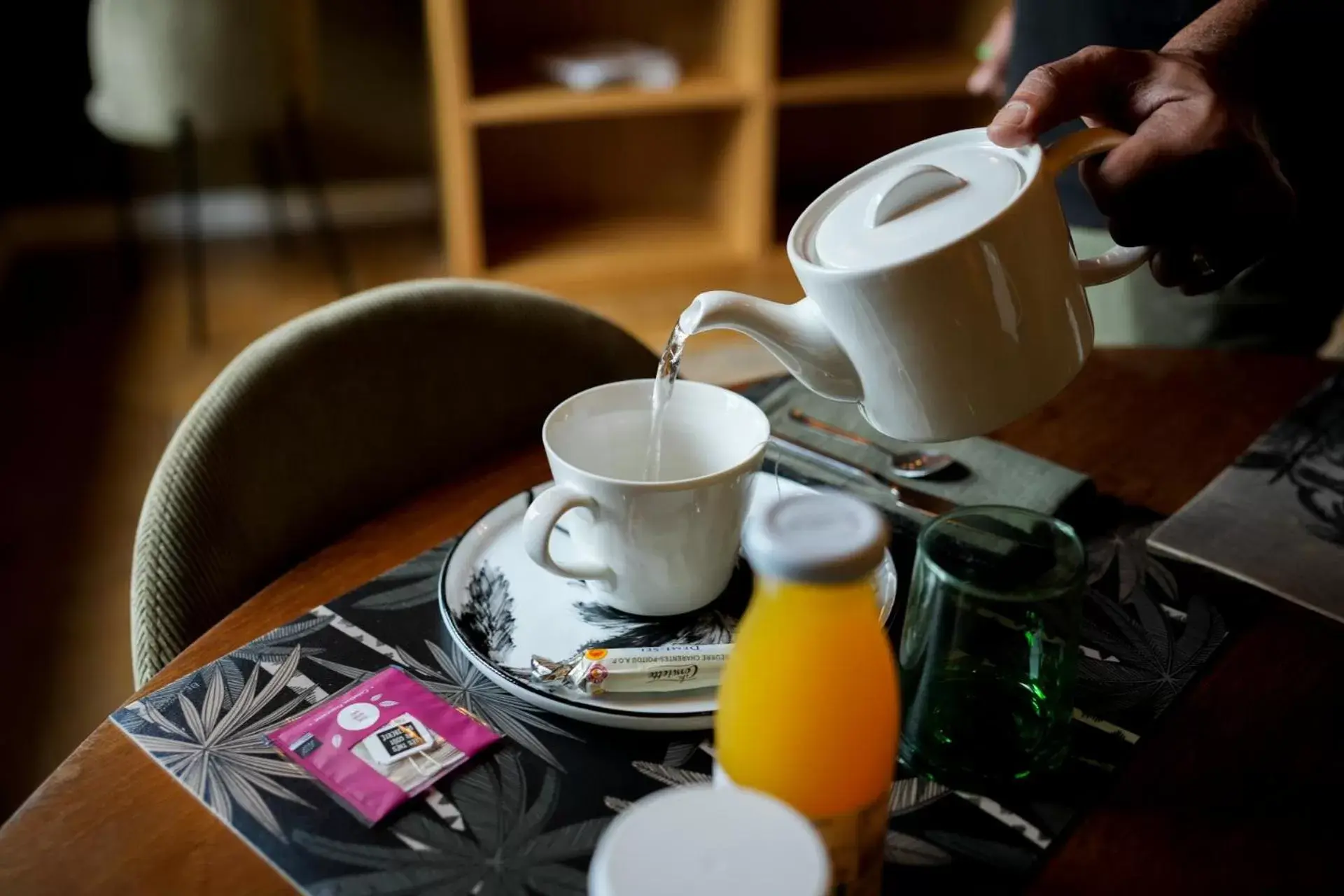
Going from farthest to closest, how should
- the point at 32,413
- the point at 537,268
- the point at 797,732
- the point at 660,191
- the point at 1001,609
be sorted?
the point at 660,191, the point at 537,268, the point at 32,413, the point at 1001,609, the point at 797,732

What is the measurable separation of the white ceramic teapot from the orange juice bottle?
147mm

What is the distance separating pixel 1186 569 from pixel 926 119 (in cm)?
228

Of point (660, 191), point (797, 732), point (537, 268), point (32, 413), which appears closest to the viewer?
point (797, 732)

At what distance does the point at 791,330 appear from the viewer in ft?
1.86

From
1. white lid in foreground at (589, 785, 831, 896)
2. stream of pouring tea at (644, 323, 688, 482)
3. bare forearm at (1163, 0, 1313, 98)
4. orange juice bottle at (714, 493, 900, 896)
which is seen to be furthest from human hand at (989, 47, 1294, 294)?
white lid in foreground at (589, 785, 831, 896)

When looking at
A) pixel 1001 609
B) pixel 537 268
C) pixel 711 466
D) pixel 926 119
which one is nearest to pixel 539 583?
pixel 711 466

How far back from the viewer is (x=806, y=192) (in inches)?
109

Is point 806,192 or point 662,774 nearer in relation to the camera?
point 662,774

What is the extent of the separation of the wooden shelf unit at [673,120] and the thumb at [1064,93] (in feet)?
5.51

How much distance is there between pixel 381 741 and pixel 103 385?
82.6 inches

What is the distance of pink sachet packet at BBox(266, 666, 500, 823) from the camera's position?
0.54m

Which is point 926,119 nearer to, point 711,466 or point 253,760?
point 711,466

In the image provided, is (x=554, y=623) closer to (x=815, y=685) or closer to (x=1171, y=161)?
(x=815, y=685)

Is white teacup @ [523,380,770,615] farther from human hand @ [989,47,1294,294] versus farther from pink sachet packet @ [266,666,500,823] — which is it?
human hand @ [989,47,1294,294]
